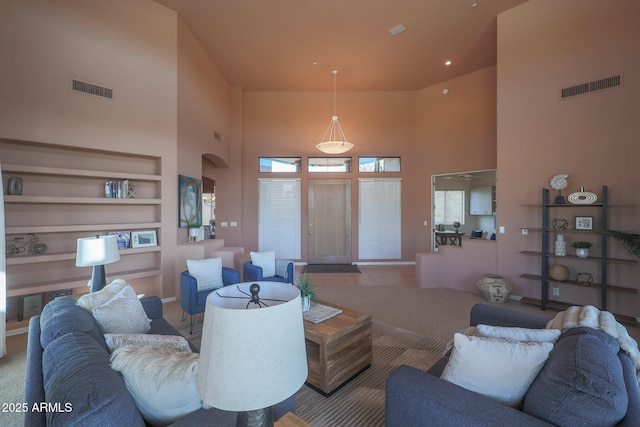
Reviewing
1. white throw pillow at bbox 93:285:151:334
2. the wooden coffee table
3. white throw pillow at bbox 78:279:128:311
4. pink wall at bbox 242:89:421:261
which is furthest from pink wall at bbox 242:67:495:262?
white throw pillow at bbox 93:285:151:334

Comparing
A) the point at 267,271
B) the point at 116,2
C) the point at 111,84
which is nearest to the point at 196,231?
the point at 267,271

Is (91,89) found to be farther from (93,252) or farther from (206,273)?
(206,273)

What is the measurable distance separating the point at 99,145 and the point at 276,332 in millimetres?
4343

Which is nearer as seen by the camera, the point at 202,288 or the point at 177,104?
the point at 202,288

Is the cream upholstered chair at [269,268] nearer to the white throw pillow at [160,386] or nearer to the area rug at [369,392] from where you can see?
the area rug at [369,392]

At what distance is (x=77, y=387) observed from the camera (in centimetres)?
91

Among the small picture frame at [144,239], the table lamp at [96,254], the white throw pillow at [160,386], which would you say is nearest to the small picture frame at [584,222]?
the white throw pillow at [160,386]

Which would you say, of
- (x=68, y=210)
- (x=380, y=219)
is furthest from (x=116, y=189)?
(x=380, y=219)

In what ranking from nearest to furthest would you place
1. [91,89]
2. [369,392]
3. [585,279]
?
1. [369,392]
2. [91,89]
3. [585,279]

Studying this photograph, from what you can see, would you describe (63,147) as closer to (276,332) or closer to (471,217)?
(276,332)

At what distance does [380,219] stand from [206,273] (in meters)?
5.00

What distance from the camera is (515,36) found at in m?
4.37

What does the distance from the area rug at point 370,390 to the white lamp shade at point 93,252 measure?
1254mm

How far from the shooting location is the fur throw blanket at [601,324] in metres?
1.37
